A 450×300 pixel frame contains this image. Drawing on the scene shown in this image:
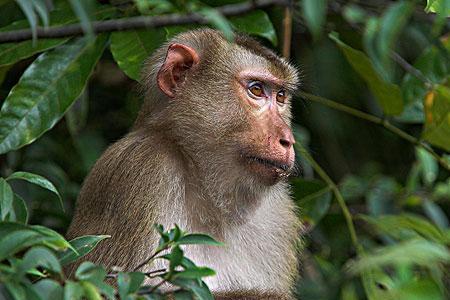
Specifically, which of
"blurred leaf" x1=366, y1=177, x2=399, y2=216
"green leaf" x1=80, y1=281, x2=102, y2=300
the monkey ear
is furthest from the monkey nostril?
"blurred leaf" x1=366, y1=177, x2=399, y2=216

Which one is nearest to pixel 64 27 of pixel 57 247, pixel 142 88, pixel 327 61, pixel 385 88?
pixel 142 88

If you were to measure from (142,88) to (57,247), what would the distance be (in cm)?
199

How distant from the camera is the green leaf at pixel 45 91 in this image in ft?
14.3

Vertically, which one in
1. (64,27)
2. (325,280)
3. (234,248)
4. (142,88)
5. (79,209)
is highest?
(64,27)

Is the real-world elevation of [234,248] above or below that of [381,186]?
above

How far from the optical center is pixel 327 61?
23.2 ft

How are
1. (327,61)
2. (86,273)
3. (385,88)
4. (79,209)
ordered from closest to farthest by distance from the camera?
(86,273) < (79,209) < (385,88) < (327,61)

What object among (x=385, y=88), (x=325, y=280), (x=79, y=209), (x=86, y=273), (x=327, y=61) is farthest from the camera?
(x=327, y=61)

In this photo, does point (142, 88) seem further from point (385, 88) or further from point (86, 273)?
point (86, 273)

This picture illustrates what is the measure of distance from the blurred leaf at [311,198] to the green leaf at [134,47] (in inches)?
45.3

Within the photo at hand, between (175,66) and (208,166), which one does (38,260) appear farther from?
(175,66)

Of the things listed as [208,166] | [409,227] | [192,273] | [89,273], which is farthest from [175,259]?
[409,227]

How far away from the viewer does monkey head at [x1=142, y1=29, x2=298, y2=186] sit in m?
4.20

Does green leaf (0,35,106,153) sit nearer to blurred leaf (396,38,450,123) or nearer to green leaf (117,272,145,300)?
blurred leaf (396,38,450,123)
